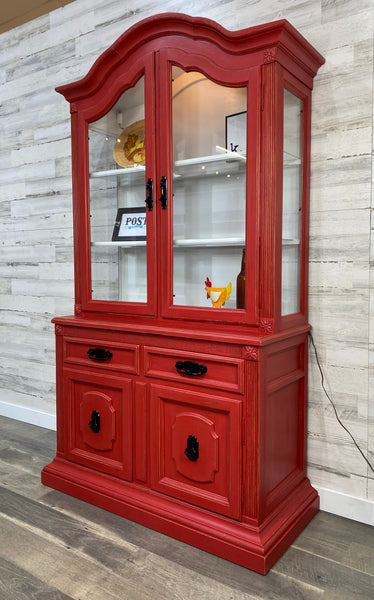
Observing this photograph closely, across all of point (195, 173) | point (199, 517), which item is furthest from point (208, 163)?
point (199, 517)

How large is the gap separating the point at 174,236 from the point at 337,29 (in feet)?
3.88

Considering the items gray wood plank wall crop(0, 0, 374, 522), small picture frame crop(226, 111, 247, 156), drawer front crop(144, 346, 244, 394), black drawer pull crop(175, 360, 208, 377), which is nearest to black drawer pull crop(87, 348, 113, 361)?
drawer front crop(144, 346, 244, 394)

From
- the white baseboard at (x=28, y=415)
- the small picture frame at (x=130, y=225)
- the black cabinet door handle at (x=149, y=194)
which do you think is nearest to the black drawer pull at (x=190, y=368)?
the small picture frame at (x=130, y=225)

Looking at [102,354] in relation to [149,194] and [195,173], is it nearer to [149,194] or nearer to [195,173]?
[149,194]

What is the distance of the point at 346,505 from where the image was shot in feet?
7.08

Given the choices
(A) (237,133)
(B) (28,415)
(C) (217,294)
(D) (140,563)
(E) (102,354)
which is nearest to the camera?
(D) (140,563)

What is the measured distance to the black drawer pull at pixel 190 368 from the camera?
1.93 m

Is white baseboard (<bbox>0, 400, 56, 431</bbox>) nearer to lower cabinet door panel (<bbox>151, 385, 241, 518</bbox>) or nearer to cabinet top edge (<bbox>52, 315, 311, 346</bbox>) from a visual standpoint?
cabinet top edge (<bbox>52, 315, 311, 346</bbox>)

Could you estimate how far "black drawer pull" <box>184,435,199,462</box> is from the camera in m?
1.97

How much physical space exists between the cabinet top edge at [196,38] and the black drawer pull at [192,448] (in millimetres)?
1596

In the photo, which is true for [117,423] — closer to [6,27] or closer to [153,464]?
[153,464]

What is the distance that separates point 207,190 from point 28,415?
2328mm

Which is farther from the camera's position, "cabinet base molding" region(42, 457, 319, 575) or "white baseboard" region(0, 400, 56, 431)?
"white baseboard" region(0, 400, 56, 431)

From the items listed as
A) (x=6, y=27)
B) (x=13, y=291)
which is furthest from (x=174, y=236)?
(x=6, y=27)
